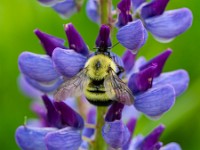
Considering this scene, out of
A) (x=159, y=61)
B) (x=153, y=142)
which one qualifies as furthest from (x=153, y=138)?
(x=159, y=61)

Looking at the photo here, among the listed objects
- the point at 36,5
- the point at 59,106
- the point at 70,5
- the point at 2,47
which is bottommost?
the point at 59,106

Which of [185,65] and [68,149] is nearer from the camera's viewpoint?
[68,149]

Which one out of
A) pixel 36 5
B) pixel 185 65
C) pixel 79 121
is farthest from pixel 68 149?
pixel 36 5

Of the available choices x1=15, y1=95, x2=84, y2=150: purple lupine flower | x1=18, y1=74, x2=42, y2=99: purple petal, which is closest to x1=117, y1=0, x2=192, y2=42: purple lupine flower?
x1=15, y1=95, x2=84, y2=150: purple lupine flower

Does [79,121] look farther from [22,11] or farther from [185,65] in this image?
[22,11]

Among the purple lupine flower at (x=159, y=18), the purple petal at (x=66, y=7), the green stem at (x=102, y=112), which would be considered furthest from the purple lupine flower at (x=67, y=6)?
the purple lupine flower at (x=159, y=18)

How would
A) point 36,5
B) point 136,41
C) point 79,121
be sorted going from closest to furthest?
point 136,41, point 79,121, point 36,5

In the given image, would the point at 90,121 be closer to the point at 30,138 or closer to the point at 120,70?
the point at 30,138

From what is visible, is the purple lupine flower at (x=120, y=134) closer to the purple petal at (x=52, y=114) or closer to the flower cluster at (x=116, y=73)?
the flower cluster at (x=116, y=73)
